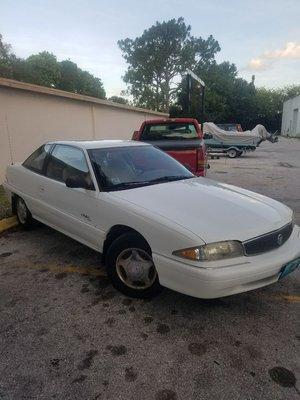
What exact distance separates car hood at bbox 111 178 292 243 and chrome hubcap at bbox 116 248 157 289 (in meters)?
0.47

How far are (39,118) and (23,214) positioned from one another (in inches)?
206

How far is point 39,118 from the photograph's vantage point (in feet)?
Answer: 32.9

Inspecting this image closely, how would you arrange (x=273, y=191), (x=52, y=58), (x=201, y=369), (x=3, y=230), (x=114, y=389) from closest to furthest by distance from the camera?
1. (x=114, y=389)
2. (x=201, y=369)
3. (x=3, y=230)
4. (x=273, y=191)
5. (x=52, y=58)

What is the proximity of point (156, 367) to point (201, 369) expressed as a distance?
0.32 m

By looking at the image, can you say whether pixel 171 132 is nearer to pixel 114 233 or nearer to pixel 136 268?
pixel 114 233

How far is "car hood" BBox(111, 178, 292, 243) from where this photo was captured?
3.05 meters

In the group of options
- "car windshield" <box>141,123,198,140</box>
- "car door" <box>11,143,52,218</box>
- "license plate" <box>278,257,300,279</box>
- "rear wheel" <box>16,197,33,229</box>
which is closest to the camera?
"license plate" <box>278,257,300,279</box>

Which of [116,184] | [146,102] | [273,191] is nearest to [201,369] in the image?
[116,184]

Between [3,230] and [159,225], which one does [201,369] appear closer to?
[159,225]

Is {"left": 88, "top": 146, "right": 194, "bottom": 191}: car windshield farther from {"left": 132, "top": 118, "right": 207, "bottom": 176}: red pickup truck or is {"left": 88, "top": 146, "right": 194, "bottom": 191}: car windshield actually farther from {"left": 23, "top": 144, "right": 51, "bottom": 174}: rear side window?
{"left": 132, "top": 118, "right": 207, "bottom": 176}: red pickup truck

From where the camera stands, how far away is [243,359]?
271 cm

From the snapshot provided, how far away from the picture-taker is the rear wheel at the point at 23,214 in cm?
546

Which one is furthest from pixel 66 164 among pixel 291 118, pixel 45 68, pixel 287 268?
pixel 291 118

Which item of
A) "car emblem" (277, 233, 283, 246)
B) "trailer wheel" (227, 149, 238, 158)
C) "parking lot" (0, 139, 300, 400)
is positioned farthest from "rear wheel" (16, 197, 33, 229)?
"trailer wheel" (227, 149, 238, 158)
